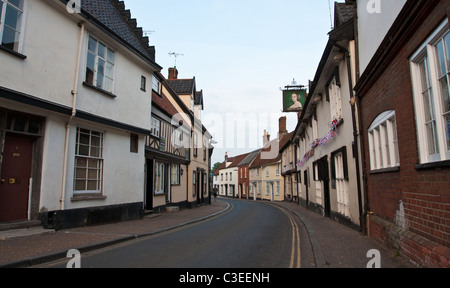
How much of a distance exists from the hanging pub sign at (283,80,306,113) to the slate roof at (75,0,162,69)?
11543 mm

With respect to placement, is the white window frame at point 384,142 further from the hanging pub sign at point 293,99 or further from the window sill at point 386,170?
the hanging pub sign at point 293,99

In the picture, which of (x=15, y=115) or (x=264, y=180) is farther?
(x=264, y=180)

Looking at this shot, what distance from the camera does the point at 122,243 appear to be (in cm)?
775

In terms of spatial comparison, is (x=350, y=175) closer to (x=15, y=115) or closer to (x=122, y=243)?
(x=122, y=243)

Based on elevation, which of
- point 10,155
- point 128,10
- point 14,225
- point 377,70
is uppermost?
point 128,10

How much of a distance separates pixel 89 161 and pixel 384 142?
9.07 m

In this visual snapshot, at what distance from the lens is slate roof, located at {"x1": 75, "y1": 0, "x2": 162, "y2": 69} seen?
10656 mm

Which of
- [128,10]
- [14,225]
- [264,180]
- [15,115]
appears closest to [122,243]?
[14,225]

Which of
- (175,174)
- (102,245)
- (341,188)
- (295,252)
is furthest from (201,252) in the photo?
(175,174)

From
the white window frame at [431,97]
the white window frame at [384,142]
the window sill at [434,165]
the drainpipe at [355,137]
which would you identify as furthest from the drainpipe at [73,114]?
the window sill at [434,165]

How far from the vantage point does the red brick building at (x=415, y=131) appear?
14.0ft

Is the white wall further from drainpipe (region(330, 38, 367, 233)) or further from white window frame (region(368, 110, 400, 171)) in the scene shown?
white window frame (region(368, 110, 400, 171))
